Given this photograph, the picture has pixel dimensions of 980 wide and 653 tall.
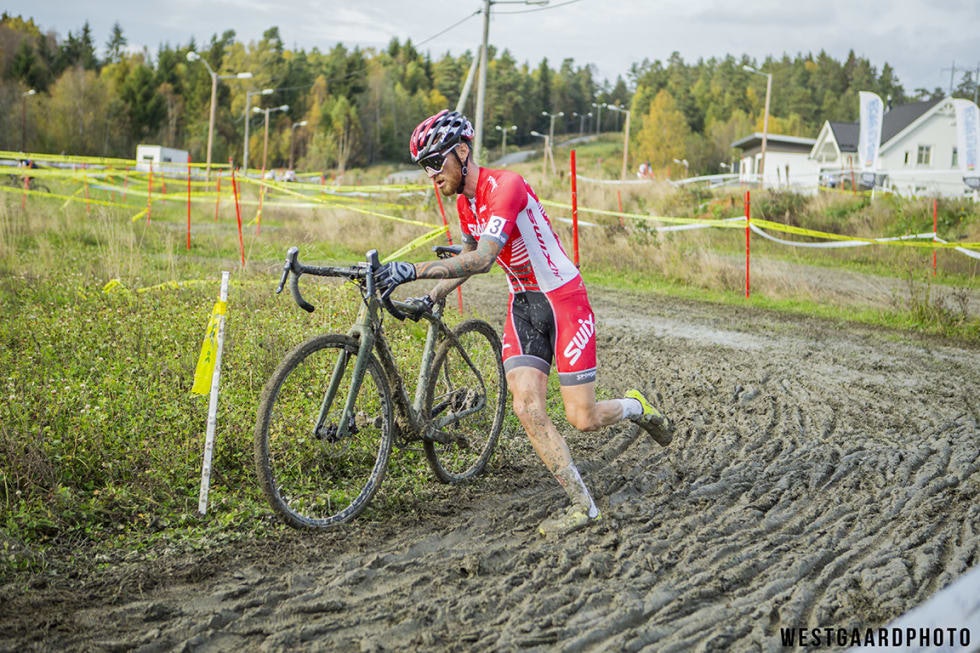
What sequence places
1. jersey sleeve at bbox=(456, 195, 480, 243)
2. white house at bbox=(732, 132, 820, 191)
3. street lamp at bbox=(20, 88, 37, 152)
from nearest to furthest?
jersey sleeve at bbox=(456, 195, 480, 243), street lamp at bbox=(20, 88, 37, 152), white house at bbox=(732, 132, 820, 191)

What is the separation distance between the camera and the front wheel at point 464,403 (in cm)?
540

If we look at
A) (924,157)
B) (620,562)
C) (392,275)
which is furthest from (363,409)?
(924,157)

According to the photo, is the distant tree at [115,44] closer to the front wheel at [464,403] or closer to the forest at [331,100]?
the forest at [331,100]

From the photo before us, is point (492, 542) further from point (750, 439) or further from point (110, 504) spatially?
point (750, 439)

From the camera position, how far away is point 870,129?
39.1m

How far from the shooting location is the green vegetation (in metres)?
4.72

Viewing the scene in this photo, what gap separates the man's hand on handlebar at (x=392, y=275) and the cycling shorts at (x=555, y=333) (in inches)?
30.3

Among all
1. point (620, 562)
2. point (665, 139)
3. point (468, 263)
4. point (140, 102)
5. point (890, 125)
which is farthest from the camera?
point (665, 139)

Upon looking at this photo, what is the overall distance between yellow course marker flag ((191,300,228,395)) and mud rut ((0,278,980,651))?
945 millimetres

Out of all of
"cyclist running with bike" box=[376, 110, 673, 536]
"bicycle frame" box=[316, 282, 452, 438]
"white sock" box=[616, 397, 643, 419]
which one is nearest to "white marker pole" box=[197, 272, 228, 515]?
"bicycle frame" box=[316, 282, 452, 438]

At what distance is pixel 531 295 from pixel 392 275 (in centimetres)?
91

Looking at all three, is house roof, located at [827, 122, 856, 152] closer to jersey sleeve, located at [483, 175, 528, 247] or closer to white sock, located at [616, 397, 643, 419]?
white sock, located at [616, 397, 643, 419]

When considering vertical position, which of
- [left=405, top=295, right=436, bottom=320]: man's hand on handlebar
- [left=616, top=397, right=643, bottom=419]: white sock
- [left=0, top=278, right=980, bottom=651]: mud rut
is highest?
[left=405, top=295, right=436, bottom=320]: man's hand on handlebar

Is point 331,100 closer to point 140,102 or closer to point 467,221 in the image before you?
point 140,102
